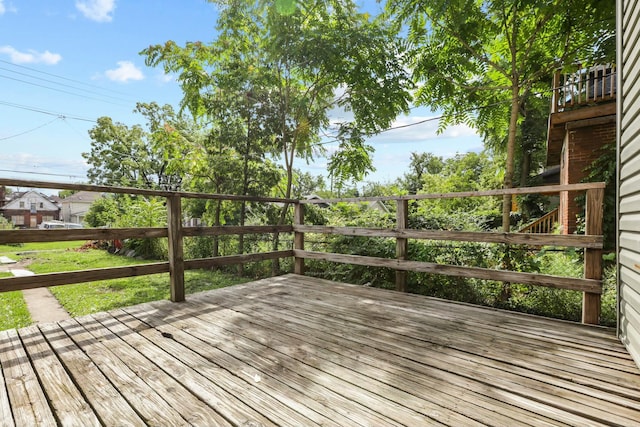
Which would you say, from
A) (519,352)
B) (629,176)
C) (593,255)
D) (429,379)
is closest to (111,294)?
(429,379)

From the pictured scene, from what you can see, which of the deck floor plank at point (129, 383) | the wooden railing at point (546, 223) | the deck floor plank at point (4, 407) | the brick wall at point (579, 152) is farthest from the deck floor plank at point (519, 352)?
the wooden railing at point (546, 223)

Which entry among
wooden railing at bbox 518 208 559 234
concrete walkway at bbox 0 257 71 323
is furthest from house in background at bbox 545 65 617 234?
concrete walkway at bbox 0 257 71 323

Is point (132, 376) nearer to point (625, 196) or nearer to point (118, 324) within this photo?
point (118, 324)

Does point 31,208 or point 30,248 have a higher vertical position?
point 31,208

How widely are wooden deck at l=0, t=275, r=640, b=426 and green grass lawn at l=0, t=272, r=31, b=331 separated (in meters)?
1.76

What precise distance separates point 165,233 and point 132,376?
1.65 metres

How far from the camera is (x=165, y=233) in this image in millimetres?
3080

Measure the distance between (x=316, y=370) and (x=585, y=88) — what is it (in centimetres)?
734

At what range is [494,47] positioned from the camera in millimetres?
4426

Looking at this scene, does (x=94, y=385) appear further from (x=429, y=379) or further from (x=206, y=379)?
(x=429, y=379)

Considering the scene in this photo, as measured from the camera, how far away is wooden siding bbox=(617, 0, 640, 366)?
1.75 meters

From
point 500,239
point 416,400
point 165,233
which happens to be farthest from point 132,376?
point 500,239

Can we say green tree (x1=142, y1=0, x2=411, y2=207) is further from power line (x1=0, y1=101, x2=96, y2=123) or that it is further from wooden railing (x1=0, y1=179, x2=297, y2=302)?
power line (x1=0, y1=101, x2=96, y2=123)

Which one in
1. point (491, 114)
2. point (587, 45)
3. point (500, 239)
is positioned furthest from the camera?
point (491, 114)
